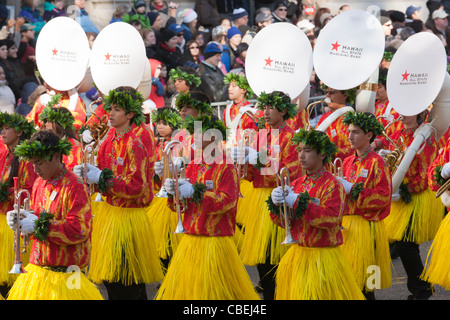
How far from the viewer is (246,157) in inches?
334

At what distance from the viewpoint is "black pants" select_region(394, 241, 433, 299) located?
28.7 feet

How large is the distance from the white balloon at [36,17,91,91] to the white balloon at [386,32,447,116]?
146 inches

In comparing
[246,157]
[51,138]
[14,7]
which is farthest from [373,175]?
[14,7]

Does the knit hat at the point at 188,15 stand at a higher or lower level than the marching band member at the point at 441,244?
higher

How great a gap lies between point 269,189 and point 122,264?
5.94 ft

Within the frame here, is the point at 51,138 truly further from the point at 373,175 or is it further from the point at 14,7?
the point at 14,7

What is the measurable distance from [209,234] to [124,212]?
1240 millimetres

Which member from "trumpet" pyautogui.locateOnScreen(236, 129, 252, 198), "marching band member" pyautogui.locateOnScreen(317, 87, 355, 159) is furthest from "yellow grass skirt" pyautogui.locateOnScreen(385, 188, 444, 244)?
"trumpet" pyautogui.locateOnScreen(236, 129, 252, 198)

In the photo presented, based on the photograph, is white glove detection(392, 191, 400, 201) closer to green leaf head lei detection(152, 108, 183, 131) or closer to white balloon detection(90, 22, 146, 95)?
green leaf head lei detection(152, 108, 183, 131)

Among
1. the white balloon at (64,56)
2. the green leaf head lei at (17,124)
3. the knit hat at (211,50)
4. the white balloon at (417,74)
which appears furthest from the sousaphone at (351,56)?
the knit hat at (211,50)

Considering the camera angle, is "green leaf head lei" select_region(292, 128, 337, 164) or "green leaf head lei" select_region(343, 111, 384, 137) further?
"green leaf head lei" select_region(343, 111, 384, 137)

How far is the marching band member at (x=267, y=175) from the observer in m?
8.50

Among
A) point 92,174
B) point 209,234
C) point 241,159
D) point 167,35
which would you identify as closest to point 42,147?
point 92,174

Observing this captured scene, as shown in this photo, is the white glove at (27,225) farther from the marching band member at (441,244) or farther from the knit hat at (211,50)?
the knit hat at (211,50)
